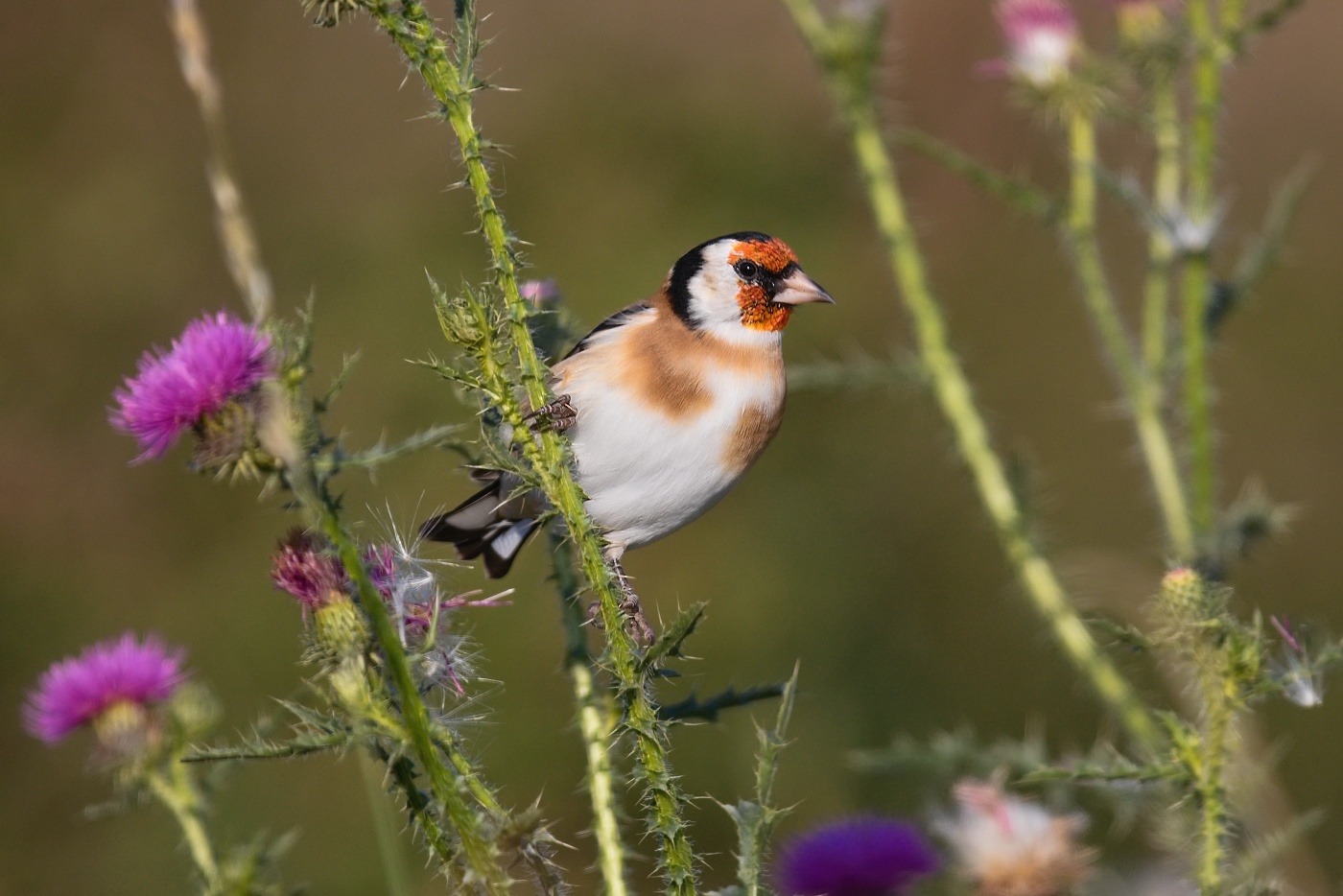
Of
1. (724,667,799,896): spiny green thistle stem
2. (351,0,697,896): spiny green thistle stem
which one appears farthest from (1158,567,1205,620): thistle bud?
(351,0,697,896): spiny green thistle stem

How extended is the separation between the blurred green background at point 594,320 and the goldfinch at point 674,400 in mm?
1639

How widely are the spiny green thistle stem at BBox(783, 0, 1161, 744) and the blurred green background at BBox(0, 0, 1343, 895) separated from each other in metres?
1.55

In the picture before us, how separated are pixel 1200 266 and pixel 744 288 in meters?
0.89

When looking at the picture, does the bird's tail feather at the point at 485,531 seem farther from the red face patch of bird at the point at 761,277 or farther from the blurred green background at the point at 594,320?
the blurred green background at the point at 594,320

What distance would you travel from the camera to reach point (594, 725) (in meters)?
1.80

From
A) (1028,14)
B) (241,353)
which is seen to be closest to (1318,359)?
(1028,14)

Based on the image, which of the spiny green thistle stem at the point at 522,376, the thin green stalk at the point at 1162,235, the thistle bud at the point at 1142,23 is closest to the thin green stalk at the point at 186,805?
the spiny green thistle stem at the point at 522,376

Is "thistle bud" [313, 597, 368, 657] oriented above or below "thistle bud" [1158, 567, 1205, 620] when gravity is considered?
above

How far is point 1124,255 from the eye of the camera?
23.1 feet

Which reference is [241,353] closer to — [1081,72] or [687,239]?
[1081,72]

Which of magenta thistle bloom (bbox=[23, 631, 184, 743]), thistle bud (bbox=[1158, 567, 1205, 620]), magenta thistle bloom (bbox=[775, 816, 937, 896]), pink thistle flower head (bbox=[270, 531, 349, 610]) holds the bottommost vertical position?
magenta thistle bloom (bbox=[775, 816, 937, 896])

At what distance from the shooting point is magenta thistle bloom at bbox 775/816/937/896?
175 cm

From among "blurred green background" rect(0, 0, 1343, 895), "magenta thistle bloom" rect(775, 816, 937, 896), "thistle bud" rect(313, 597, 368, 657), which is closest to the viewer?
"thistle bud" rect(313, 597, 368, 657)

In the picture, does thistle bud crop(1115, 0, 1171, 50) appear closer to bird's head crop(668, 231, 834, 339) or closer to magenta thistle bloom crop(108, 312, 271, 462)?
bird's head crop(668, 231, 834, 339)
